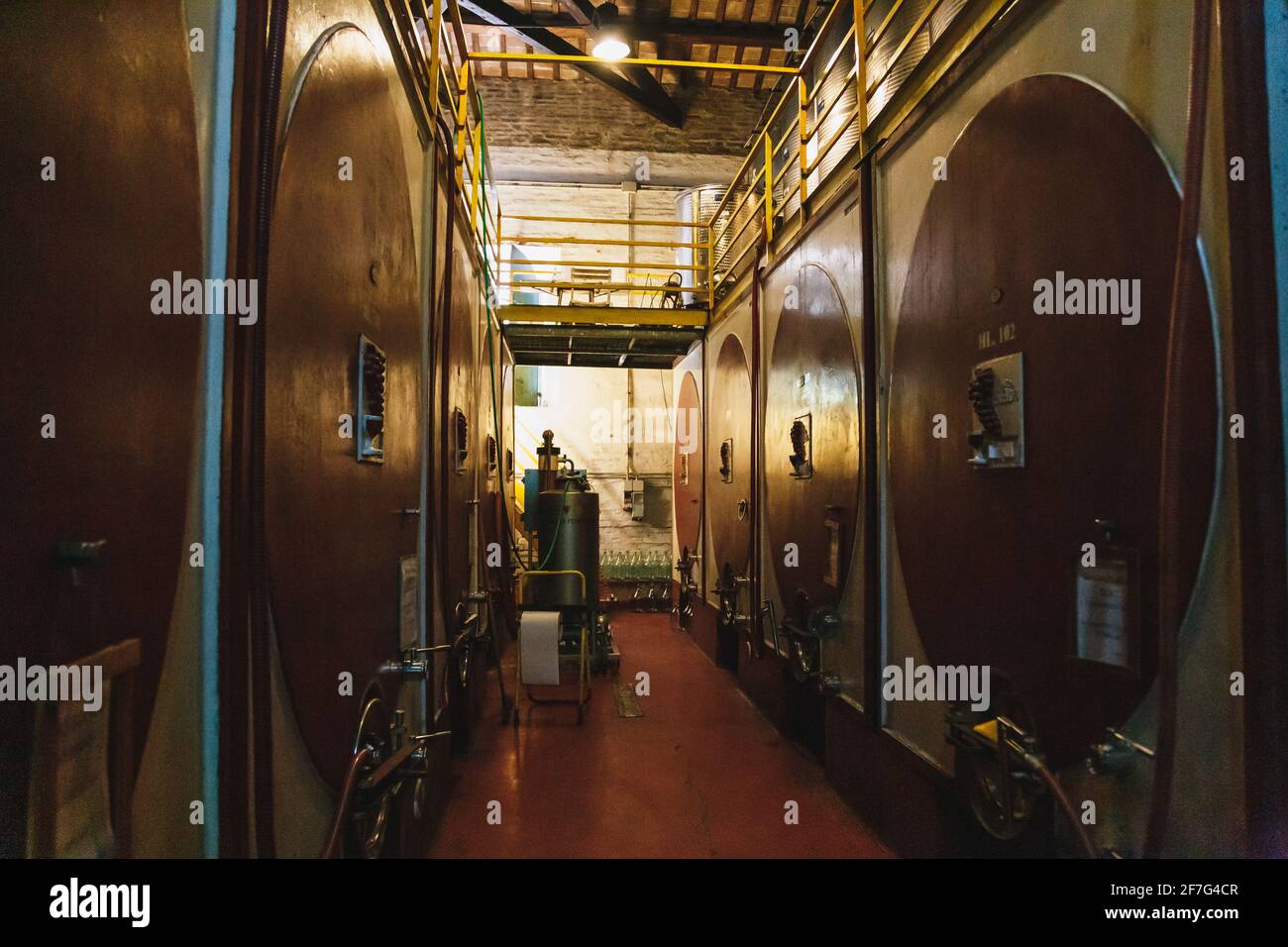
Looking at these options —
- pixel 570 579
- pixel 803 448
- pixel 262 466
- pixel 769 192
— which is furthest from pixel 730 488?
pixel 262 466

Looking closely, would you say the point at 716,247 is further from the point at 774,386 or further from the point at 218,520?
the point at 218,520

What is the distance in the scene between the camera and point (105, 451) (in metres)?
0.94

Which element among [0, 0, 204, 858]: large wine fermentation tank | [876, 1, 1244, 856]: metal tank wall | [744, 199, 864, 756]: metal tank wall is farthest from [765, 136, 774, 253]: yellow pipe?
[0, 0, 204, 858]: large wine fermentation tank

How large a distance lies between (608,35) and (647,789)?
23.1ft

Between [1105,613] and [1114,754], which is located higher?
[1105,613]

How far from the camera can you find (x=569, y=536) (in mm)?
5785

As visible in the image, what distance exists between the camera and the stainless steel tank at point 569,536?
5777 millimetres

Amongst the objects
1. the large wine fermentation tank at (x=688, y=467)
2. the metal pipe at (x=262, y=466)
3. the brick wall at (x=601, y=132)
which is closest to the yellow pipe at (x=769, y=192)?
the large wine fermentation tank at (x=688, y=467)

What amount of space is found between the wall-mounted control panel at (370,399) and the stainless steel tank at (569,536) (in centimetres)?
374

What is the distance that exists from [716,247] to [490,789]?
19.1 feet

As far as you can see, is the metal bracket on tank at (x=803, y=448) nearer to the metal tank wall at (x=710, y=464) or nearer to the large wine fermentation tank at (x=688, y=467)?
the metal tank wall at (x=710, y=464)

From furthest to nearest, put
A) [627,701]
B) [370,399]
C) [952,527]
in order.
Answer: [627,701]
[952,527]
[370,399]

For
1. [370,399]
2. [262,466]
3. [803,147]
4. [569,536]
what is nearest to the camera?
[262,466]

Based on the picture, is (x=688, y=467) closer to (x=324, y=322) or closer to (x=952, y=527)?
(x=952, y=527)
